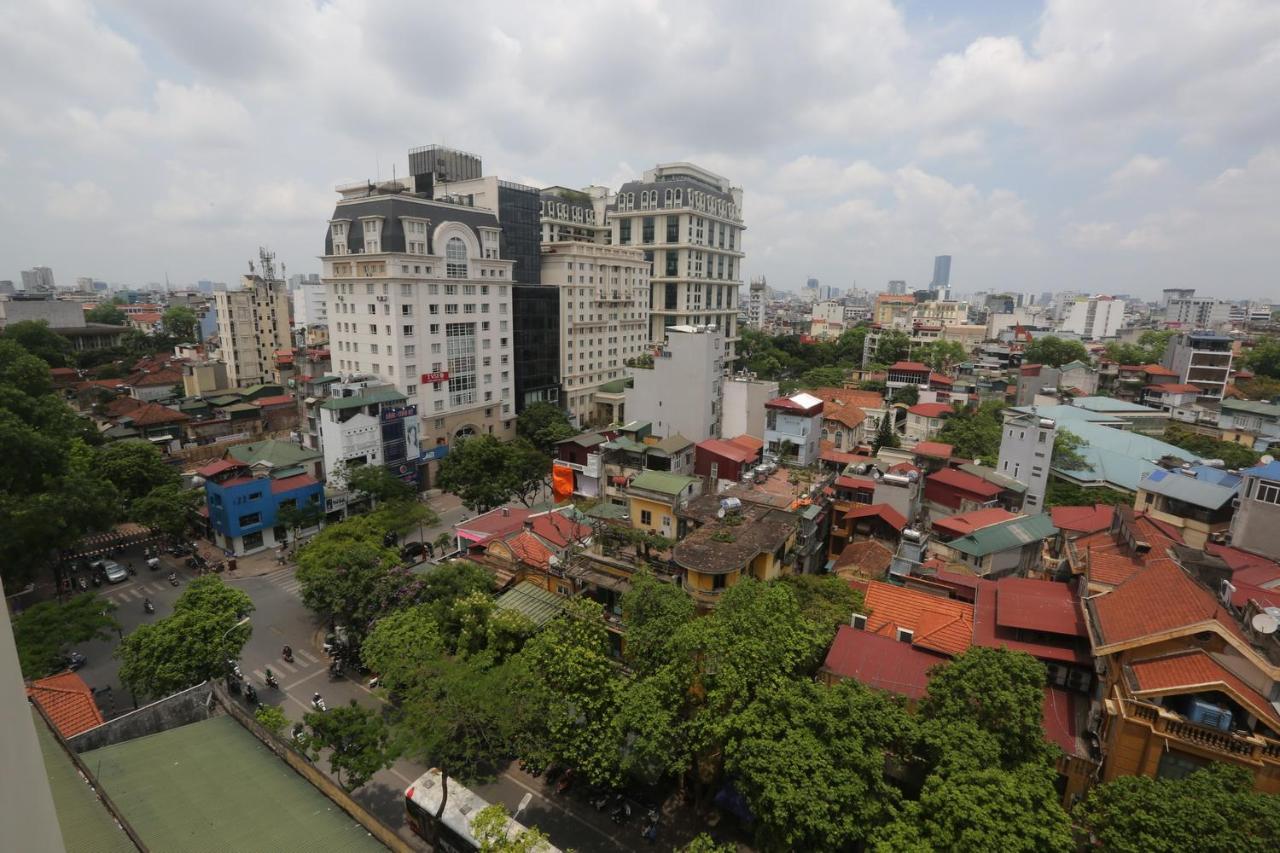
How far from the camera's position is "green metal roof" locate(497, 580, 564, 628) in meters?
23.3

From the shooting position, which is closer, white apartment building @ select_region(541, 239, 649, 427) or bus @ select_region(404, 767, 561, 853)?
bus @ select_region(404, 767, 561, 853)

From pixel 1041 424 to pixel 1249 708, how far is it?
2509 cm

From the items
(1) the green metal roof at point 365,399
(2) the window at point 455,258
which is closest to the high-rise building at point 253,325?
(2) the window at point 455,258

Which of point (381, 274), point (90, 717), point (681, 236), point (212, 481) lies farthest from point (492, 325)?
point (90, 717)

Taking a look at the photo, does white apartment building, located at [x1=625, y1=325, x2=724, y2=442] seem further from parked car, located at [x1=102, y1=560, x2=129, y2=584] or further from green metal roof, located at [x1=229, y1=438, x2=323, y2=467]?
parked car, located at [x1=102, y1=560, x2=129, y2=584]

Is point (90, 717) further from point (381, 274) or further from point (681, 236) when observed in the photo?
point (681, 236)

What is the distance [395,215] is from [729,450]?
31.8 metres

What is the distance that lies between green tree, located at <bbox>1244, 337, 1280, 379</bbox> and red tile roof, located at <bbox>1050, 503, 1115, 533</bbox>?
6446cm

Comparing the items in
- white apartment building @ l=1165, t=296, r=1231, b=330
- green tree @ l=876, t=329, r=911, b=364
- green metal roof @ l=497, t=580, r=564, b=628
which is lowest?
green metal roof @ l=497, t=580, r=564, b=628

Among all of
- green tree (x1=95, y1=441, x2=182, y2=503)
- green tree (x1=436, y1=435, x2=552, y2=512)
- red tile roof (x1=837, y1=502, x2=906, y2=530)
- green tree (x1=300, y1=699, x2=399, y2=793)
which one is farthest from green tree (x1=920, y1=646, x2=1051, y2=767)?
green tree (x1=95, y1=441, x2=182, y2=503)

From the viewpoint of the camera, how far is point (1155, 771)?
48.5 feet

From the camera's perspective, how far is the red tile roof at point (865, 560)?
91.9 ft

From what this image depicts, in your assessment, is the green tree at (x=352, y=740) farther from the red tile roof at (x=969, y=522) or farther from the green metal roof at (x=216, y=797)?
the red tile roof at (x=969, y=522)

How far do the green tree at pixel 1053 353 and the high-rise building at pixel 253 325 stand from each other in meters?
97.3
